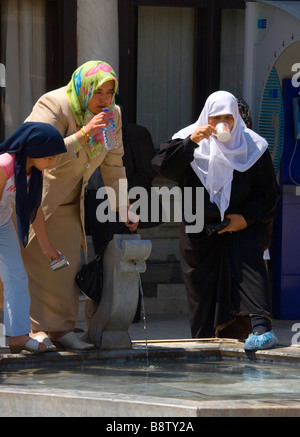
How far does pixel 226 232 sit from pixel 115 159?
80 cm

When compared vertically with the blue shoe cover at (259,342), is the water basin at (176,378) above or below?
below

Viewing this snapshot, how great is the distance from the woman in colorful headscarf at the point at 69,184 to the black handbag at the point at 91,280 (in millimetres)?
58

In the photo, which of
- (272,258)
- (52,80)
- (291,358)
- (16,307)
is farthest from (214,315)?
(52,80)

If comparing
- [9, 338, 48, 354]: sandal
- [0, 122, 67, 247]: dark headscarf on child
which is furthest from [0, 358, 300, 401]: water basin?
[0, 122, 67, 247]: dark headscarf on child

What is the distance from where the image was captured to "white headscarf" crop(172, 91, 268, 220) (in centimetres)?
702

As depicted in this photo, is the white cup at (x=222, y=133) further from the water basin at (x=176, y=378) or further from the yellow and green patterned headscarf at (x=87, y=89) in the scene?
the water basin at (x=176, y=378)

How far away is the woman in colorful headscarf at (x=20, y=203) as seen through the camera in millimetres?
6137

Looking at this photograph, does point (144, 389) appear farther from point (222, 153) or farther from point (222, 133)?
point (222, 153)

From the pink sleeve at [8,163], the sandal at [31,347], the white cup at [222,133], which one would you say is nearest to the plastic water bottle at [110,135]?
the pink sleeve at [8,163]

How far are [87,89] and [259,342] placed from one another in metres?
1.70

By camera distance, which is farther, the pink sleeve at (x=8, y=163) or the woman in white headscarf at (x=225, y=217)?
the woman in white headscarf at (x=225, y=217)

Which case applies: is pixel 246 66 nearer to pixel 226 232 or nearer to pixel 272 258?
pixel 272 258

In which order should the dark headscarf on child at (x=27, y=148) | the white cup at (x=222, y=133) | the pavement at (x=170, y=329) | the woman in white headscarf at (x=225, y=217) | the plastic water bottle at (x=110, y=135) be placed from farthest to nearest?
the pavement at (x=170, y=329)
the woman in white headscarf at (x=225, y=217)
the white cup at (x=222, y=133)
the plastic water bottle at (x=110, y=135)
the dark headscarf on child at (x=27, y=148)

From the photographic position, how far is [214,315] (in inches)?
283
